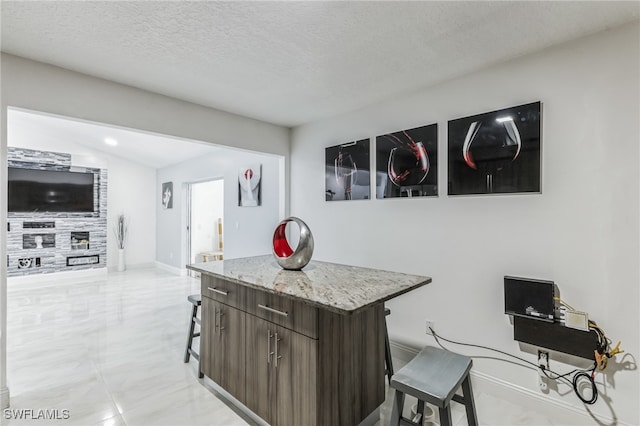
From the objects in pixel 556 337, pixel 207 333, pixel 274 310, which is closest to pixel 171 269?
pixel 207 333

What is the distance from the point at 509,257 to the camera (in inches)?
85.7

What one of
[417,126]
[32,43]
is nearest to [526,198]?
[417,126]

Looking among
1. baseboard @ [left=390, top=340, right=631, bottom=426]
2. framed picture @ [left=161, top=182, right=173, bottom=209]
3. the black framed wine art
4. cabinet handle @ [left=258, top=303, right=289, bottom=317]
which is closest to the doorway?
framed picture @ [left=161, top=182, right=173, bottom=209]

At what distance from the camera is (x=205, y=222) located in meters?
6.86

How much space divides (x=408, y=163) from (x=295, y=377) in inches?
77.1

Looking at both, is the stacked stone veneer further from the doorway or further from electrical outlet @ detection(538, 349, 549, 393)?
electrical outlet @ detection(538, 349, 549, 393)

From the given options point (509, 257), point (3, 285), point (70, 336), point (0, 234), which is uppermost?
point (0, 234)

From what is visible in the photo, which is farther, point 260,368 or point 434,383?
point 260,368

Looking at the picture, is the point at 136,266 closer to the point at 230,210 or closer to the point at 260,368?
the point at 230,210

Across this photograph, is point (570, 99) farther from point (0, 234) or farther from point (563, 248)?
point (0, 234)

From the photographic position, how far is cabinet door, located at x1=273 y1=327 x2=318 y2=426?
1.56 m

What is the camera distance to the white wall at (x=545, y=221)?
5.79 feet

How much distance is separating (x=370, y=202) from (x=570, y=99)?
5.48ft

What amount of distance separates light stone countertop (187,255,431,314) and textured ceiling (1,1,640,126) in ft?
4.85
